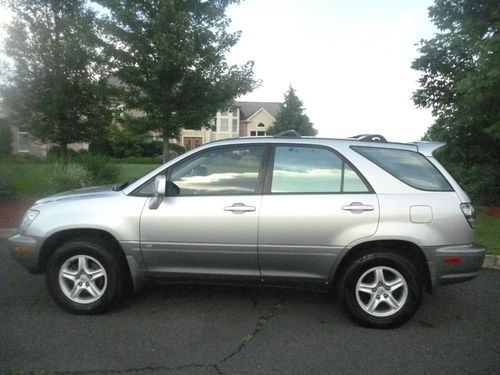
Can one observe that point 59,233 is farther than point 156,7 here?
No

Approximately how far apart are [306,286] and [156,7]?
8.21 metres

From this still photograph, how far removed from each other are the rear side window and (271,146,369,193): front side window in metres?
0.26

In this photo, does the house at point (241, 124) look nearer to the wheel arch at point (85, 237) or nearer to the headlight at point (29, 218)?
the headlight at point (29, 218)

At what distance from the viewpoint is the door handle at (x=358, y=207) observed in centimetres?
373

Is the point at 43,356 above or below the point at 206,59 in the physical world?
below

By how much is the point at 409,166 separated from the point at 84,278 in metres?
3.24

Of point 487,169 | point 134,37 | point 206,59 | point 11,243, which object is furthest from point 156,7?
point 487,169

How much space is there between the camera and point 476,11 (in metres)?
11.9

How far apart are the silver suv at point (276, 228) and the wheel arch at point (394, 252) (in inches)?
0.5

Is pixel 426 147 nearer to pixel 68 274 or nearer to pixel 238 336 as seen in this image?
pixel 238 336

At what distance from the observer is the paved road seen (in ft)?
10.3

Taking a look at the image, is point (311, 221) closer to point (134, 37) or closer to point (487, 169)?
point (134, 37)

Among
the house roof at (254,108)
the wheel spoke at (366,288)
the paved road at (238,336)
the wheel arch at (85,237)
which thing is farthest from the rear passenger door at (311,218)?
the house roof at (254,108)

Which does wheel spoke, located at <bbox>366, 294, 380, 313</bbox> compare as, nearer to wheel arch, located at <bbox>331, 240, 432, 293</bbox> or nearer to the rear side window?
wheel arch, located at <bbox>331, 240, 432, 293</bbox>
